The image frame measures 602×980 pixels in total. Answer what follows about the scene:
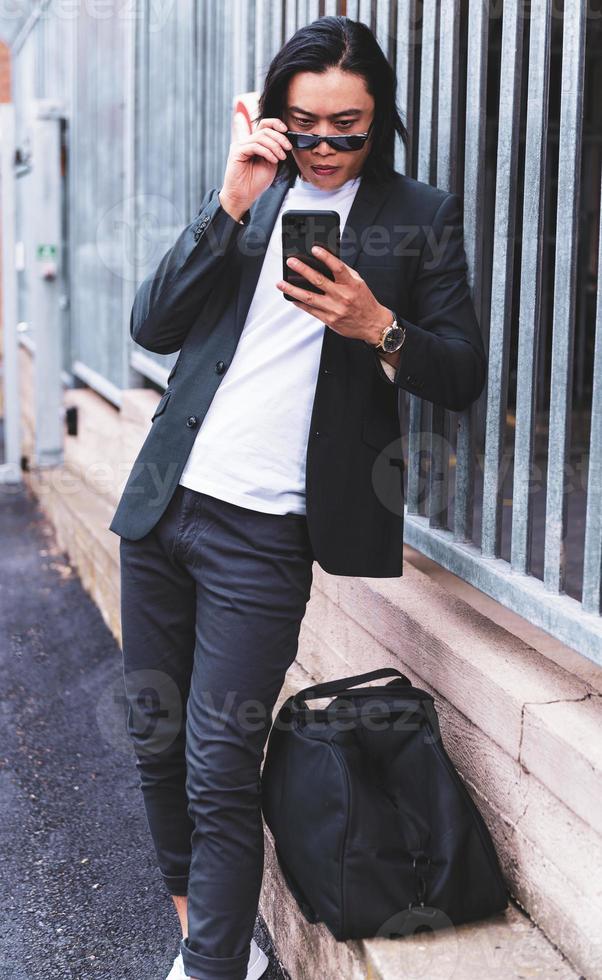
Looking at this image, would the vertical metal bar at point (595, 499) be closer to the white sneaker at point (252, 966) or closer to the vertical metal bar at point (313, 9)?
the white sneaker at point (252, 966)

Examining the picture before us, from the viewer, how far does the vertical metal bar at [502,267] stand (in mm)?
2496

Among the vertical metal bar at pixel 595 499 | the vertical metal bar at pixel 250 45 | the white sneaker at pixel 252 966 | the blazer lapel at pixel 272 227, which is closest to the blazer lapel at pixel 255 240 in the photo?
the blazer lapel at pixel 272 227

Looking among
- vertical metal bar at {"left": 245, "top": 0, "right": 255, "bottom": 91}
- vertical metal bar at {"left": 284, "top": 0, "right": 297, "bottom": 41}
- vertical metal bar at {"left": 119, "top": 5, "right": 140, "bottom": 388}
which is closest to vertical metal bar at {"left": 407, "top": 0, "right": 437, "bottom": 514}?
vertical metal bar at {"left": 284, "top": 0, "right": 297, "bottom": 41}

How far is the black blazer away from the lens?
238cm

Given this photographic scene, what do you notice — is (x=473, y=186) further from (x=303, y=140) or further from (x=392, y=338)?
(x=392, y=338)

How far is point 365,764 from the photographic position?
238 cm

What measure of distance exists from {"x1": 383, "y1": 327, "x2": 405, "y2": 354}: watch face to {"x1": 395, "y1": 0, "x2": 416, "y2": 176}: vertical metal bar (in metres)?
0.92

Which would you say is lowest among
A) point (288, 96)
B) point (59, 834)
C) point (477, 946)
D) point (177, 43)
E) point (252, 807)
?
point (59, 834)

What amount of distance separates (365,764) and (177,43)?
3.87 m

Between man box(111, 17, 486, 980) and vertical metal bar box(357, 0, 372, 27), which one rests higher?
vertical metal bar box(357, 0, 372, 27)

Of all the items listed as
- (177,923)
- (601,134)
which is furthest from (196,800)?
(601,134)

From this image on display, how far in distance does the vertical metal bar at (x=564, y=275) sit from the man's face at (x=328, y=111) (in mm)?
395

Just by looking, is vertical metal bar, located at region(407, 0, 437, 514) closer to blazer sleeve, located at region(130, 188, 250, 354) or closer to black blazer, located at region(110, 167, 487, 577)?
black blazer, located at region(110, 167, 487, 577)

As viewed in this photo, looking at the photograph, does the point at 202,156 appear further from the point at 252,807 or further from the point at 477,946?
the point at 477,946
